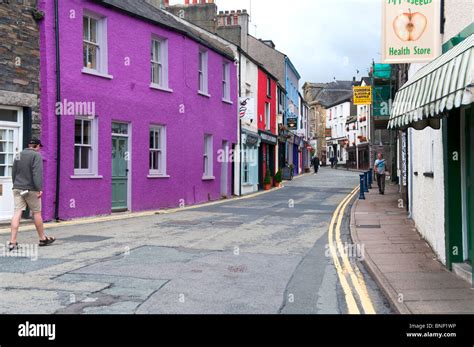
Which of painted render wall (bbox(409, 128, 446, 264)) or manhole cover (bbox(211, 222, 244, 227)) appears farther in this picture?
manhole cover (bbox(211, 222, 244, 227))

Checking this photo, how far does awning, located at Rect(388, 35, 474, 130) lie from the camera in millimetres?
5270

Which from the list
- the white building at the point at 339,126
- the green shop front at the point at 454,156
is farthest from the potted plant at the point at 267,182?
the white building at the point at 339,126

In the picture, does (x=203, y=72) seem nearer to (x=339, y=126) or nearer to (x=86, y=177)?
(x=86, y=177)

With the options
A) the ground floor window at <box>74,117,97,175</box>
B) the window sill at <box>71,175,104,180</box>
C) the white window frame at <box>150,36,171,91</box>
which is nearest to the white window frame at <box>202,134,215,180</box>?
the white window frame at <box>150,36,171,91</box>

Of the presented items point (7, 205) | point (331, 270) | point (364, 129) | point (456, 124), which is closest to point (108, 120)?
Answer: point (7, 205)

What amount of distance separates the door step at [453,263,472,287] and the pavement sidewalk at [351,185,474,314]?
0.07 metres

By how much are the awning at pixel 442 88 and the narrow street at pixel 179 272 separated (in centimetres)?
246

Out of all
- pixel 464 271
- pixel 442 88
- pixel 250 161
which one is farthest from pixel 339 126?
pixel 442 88

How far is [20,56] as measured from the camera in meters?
13.1

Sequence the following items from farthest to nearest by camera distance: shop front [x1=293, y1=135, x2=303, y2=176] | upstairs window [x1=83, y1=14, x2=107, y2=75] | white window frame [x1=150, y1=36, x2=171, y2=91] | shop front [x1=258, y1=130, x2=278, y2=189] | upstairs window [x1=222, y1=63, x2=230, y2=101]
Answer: shop front [x1=293, y1=135, x2=303, y2=176] → shop front [x1=258, y1=130, x2=278, y2=189] → upstairs window [x1=222, y1=63, x2=230, y2=101] → white window frame [x1=150, y1=36, x2=171, y2=91] → upstairs window [x1=83, y1=14, x2=107, y2=75]

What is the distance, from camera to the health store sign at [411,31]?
8.53m

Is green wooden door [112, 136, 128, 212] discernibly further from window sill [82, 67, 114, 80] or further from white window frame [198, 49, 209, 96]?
white window frame [198, 49, 209, 96]

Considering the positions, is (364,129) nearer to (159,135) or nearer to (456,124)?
(159,135)
